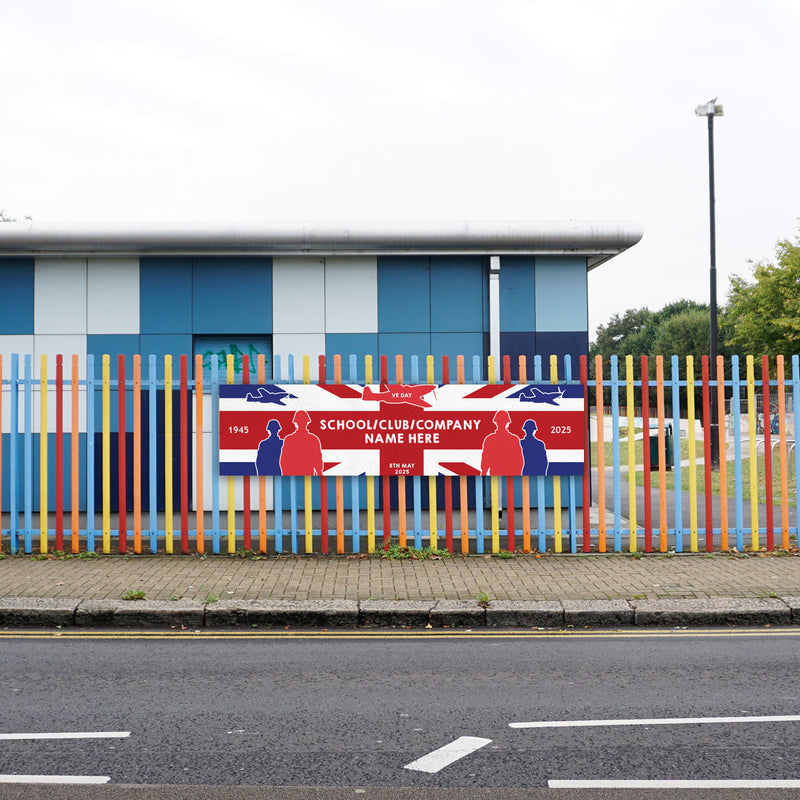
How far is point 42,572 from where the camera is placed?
838cm

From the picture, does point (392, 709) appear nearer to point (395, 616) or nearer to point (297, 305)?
point (395, 616)

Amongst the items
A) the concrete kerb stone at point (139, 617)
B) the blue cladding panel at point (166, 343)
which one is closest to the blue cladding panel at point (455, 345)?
the blue cladding panel at point (166, 343)

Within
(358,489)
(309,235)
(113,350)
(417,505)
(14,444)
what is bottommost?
(417,505)

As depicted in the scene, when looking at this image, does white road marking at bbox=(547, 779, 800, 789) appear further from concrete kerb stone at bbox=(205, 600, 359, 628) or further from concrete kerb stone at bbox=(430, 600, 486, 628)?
concrete kerb stone at bbox=(205, 600, 359, 628)

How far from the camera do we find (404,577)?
8.14 meters

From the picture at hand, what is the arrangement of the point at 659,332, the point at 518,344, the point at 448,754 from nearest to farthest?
the point at 448,754 → the point at 518,344 → the point at 659,332

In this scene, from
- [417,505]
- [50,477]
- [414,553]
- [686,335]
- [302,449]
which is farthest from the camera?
[686,335]

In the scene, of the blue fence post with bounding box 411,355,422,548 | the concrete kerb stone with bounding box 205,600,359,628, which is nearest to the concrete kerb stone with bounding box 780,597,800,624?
the concrete kerb stone with bounding box 205,600,359,628

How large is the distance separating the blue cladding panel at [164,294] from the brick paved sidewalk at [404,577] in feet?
11.1

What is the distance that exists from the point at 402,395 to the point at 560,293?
3.02 metres

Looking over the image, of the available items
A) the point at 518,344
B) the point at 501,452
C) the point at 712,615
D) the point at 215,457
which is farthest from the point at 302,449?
the point at 712,615

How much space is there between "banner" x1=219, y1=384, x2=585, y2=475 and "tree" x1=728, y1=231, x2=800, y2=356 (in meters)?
23.0

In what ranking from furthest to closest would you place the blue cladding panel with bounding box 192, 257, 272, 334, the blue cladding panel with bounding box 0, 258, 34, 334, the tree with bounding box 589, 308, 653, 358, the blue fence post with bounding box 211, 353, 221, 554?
the tree with bounding box 589, 308, 653, 358 < the blue cladding panel with bounding box 192, 257, 272, 334 < the blue cladding panel with bounding box 0, 258, 34, 334 < the blue fence post with bounding box 211, 353, 221, 554

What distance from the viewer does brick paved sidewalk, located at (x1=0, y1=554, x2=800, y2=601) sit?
24.3 ft
